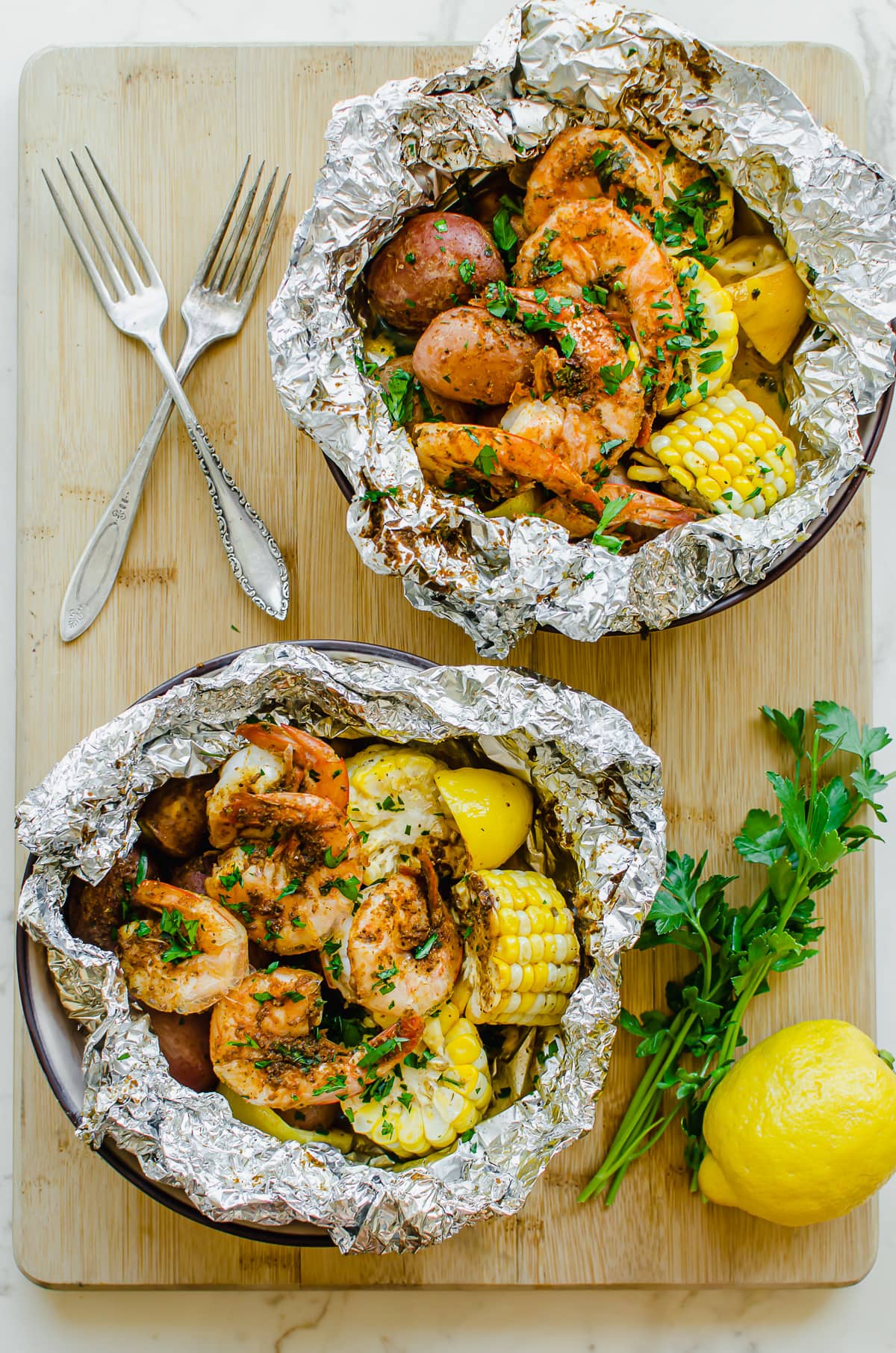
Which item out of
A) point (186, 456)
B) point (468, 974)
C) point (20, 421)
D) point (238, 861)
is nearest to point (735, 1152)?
point (468, 974)

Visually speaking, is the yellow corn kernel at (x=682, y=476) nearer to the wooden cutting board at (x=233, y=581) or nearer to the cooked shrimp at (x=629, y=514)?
the cooked shrimp at (x=629, y=514)

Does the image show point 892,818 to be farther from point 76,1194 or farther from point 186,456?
point 76,1194

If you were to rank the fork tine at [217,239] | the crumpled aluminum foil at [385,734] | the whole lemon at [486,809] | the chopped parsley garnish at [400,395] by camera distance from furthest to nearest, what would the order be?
the fork tine at [217,239], the chopped parsley garnish at [400,395], the whole lemon at [486,809], the crumpled aluminum foil at [385,734]

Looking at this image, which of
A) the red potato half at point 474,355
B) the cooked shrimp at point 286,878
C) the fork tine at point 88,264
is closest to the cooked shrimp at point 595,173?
the red potato half at point 474,355

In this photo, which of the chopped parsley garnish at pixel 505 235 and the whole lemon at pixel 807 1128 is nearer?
the whole lemon at pixel 807 1128

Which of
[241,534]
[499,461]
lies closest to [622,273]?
[499,461]

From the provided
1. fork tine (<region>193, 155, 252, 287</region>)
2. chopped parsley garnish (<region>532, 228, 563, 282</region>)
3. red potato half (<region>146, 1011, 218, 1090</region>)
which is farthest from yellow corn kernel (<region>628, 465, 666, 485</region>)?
red potato half (<region>146, 1011, 218, 1090</region>)

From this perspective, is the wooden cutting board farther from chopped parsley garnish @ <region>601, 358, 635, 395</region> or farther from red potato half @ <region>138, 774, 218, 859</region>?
chopped parsley garnish @ <region>601, 358, 635, 395</region>

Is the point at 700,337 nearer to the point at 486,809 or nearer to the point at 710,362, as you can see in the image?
the point at 710,362
